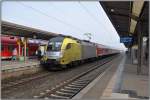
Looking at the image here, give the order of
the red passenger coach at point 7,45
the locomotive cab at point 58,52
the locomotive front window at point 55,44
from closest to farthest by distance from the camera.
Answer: the locomotive cab at point 58,52
the locomotive front window at point 55,44
the red passenger coach at point 7,45

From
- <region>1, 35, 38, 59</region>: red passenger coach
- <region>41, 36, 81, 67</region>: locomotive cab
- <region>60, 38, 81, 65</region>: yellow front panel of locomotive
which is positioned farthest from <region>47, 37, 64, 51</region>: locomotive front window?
<region>1, 35, 38, 59</region>: red passenger coach

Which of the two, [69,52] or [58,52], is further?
[69,52]

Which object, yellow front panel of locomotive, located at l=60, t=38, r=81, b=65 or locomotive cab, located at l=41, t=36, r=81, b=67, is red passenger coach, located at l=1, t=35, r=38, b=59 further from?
locomotive cab, located at l=41, t=36, r=81, b=67

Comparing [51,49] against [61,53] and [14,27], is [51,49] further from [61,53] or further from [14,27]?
[14,27]

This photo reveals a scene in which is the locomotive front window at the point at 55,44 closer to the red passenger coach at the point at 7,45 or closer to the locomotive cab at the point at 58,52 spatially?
the locomotive cab at the point at 58,52

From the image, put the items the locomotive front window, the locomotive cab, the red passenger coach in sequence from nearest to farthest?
the locomotive cab
the locomotive front window
the red passenger coach

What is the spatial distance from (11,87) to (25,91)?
1.42 metres

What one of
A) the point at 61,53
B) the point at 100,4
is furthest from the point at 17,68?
the point at 100,4

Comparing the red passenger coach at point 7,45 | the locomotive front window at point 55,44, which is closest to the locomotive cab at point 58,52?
the locomotive front window at point 55,44

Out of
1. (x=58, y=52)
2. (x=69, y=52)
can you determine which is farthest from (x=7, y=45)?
(x=58, y=52)

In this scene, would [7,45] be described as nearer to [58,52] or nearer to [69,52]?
[69,52]

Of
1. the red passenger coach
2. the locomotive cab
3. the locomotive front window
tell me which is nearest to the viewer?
the locomotive cab

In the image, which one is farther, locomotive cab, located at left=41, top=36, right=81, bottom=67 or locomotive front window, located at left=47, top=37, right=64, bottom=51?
locomotive front window, located at left=47, top=37, right=64, bottom=51

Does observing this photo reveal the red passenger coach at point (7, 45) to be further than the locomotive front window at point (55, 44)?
Yes
